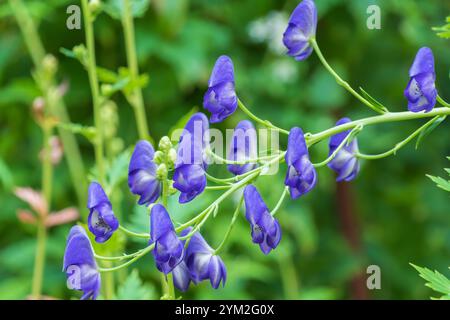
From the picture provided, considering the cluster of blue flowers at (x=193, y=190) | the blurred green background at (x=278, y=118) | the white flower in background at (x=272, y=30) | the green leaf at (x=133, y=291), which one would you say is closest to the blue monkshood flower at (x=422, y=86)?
the cluster of blue flowers at (x=193, y=190)

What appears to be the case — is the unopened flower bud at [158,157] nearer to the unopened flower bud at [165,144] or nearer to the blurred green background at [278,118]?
the unopened flower bud at [165,144]

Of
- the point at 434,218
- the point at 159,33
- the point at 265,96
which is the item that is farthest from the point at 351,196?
the point at 159,33

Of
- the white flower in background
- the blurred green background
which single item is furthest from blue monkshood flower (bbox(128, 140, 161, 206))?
the white flower in background

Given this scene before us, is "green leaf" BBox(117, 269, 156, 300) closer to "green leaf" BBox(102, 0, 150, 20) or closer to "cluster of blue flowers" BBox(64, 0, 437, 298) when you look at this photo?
"cluster of blue flowers" BBox(64, 0, 437, 298)

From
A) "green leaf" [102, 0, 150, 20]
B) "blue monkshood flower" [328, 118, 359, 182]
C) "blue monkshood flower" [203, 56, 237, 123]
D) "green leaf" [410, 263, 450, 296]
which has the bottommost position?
"green leaf" [410, 263, 450, 296]
